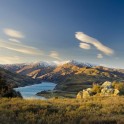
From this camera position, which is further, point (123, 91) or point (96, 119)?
point (123, 91)

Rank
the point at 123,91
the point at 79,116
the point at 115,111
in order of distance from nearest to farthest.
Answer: the point at 79,116, the point at 115,111, the point at 123,91

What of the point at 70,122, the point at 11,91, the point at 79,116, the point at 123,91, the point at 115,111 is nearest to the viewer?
the point at 70,122

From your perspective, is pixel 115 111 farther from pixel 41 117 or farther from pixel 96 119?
pixel 41 117

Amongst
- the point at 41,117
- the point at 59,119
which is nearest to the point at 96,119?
the point at 59,119

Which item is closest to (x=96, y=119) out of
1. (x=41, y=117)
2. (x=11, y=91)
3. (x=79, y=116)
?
(x=79, y=116)

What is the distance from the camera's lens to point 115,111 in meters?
17.9

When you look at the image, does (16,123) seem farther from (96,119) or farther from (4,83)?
(4,83)

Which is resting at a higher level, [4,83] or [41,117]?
[4,83]

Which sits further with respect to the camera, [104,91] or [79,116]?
[104,91]

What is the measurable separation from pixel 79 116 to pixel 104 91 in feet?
131

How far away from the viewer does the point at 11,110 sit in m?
14.7

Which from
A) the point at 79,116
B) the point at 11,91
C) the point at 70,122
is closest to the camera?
the point at 70,122

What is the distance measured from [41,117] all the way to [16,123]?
1.80 metres

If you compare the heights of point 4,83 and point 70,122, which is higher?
point 4,83
